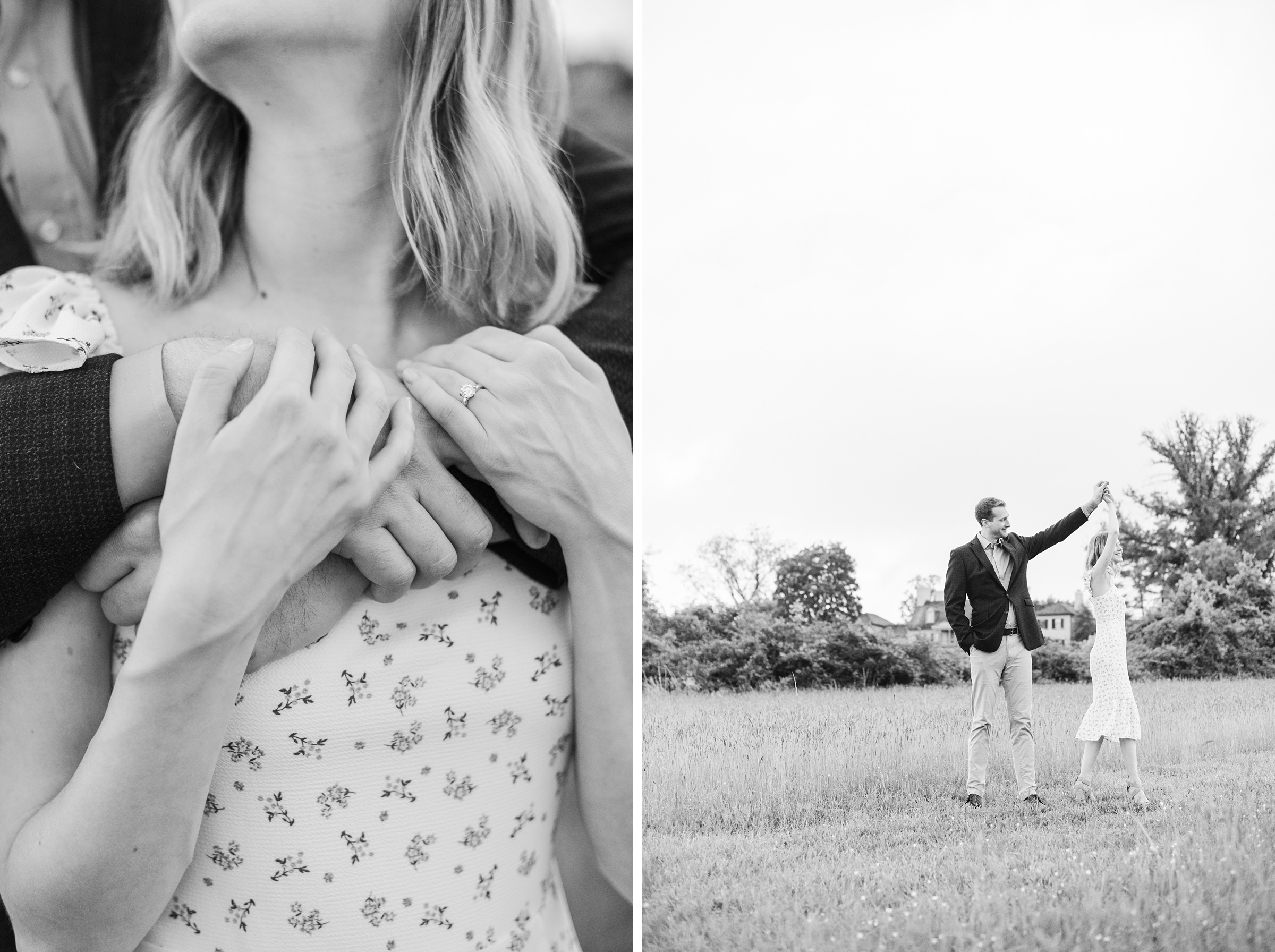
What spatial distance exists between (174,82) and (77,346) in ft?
1.82

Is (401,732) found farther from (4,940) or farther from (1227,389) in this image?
(1227,389)

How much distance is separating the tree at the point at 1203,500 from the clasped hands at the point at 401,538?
1.14 meters

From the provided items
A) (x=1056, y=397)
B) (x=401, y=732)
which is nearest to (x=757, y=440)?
(x=1056, y=397)

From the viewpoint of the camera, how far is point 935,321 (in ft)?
5.74

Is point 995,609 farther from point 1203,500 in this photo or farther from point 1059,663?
point 1203,500

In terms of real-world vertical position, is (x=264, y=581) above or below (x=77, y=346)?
below

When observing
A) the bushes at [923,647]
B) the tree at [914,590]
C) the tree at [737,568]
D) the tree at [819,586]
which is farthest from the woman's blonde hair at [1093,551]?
the tree at [737,568]

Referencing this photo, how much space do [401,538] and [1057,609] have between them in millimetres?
1162

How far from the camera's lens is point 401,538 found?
1204mm

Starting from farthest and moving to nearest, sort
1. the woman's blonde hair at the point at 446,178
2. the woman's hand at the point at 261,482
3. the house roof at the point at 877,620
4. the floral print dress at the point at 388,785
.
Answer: the house roof at the point at 877,620 → the woman's blonde hair at the point at 446,178 → the floral print dress at the point at 388,785 → the woman's hand at the point at 261,482

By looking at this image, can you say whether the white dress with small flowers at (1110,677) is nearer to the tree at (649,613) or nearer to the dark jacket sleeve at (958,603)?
the dark jacket sleeve at (958,603)

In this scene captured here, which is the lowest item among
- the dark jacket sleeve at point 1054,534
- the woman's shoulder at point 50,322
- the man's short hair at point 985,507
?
the dark jacket sleeve at point 1054,534

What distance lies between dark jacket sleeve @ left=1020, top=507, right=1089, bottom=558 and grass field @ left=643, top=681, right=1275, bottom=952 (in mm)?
252

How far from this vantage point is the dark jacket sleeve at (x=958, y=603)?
5.59 feet
